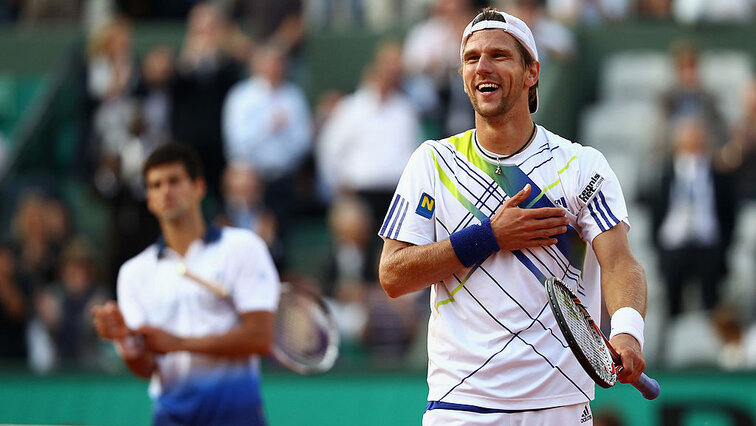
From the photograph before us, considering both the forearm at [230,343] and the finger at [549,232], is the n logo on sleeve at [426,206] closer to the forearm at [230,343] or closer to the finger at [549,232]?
the finger at [549,232]

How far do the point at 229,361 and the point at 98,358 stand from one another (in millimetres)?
6007

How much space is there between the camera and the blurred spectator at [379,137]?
12.7 metres

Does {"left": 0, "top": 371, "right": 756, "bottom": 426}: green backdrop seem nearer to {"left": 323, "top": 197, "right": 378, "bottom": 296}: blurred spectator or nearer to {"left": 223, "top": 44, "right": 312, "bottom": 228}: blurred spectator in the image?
{"left": 323, "top": 197, "right": 378, "bottom": 296}: blurred spectator

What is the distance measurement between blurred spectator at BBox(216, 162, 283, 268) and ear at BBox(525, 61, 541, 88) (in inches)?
292

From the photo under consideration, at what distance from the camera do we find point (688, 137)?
1155 centimetres

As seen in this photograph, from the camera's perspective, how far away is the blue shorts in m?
6.74

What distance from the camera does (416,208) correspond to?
4895 millimetres

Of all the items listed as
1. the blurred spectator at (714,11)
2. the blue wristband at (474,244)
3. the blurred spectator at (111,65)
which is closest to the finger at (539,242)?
Answer: the blue wristband at (474,244)

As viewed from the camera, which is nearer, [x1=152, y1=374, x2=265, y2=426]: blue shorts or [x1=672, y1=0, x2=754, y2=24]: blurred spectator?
[x1=152, y1=374, x2=265, y2=426]: blue shorts

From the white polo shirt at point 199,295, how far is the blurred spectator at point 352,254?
4786 mm

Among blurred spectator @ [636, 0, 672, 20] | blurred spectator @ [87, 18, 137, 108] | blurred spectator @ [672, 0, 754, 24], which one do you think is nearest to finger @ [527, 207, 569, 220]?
blurred spectator @ [87, 18, 137, 108]

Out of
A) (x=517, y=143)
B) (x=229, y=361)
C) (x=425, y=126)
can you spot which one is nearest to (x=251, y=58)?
(x=425, y=126)

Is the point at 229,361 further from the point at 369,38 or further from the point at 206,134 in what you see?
the point at 369,38

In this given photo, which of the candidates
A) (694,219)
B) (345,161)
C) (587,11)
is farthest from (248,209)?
(587,11)
